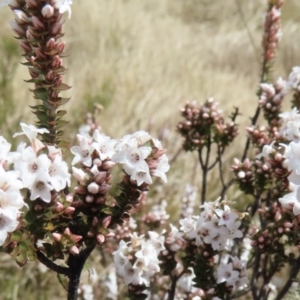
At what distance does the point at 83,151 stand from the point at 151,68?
19.9ft

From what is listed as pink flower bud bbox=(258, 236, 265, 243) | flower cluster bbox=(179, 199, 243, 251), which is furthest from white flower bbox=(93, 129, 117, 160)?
pink flower bud bbox=(258, 236, 265, 243)

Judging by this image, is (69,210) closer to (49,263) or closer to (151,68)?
(49,263)

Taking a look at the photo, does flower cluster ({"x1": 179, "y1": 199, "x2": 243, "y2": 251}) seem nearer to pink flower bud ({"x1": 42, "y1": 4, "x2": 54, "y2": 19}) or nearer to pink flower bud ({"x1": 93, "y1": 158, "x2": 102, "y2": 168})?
pink flower bud ({"x1": 93, "y1": 158, "x2": 102, "y2": 168})

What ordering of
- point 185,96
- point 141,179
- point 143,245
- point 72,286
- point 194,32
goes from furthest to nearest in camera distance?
point 194,32 → point 185,96 → point 143,245 → point 72,286 → point 141,179

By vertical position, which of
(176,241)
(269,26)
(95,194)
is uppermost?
(269,26)

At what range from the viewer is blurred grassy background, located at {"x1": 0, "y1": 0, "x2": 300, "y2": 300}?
5.02 meters

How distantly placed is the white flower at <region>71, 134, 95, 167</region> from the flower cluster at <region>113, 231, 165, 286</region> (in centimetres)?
47

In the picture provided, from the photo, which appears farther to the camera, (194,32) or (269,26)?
(194,32)

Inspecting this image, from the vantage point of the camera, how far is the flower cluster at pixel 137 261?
1.90 m

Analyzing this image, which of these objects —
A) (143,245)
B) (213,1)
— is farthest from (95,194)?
(213,1)

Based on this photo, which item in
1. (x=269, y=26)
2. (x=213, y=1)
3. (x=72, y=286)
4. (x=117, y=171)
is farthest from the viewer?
(x=213, y=1)

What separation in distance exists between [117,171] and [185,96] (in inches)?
91.2

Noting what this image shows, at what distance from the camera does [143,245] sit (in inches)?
75.4

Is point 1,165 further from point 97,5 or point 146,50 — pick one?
point 97,5
